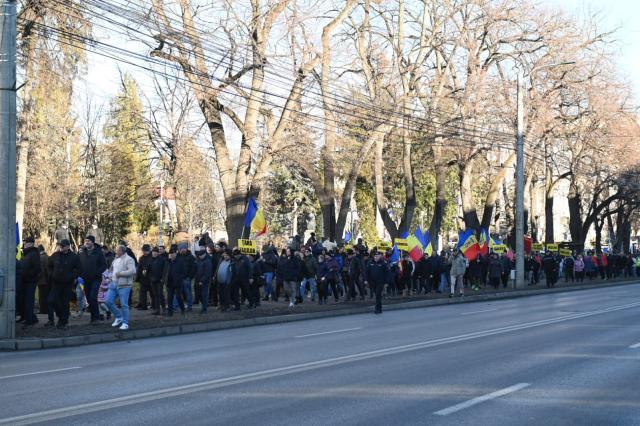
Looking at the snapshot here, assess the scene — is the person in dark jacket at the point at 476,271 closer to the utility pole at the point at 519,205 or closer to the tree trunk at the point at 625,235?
the utility pole at the point at 519,205

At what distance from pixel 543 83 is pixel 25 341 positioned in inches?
1411

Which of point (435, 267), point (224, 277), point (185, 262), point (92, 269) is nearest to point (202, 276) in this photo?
point (224, 277)

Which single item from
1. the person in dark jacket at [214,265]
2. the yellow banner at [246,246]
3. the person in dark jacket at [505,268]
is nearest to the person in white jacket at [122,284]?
the person in dark jacket at [214,265]

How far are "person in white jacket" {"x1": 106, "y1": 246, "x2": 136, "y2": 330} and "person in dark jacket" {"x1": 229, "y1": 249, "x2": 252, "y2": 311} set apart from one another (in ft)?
16.3

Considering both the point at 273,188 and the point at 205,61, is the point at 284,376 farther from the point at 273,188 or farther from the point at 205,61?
the point at 273,188

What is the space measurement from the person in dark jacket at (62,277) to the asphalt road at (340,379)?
7.01ft

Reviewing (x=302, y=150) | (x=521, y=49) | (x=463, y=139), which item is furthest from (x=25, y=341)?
(x=521, y=49)

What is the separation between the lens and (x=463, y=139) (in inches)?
1676

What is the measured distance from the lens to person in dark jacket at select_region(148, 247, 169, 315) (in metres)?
19.8

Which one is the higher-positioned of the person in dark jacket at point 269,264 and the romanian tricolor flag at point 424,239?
the romanian tricolor flag at point 424,239

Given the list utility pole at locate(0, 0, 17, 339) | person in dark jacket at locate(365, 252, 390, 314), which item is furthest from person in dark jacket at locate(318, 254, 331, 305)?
utility pole at locate(0, 0, 17, 339)

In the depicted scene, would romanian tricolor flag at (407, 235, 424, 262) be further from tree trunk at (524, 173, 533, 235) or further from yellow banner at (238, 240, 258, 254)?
tree trunk at (524, 173, 533, 235)

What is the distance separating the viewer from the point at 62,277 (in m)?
16.9

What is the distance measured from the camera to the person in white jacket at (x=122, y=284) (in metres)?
17.1
